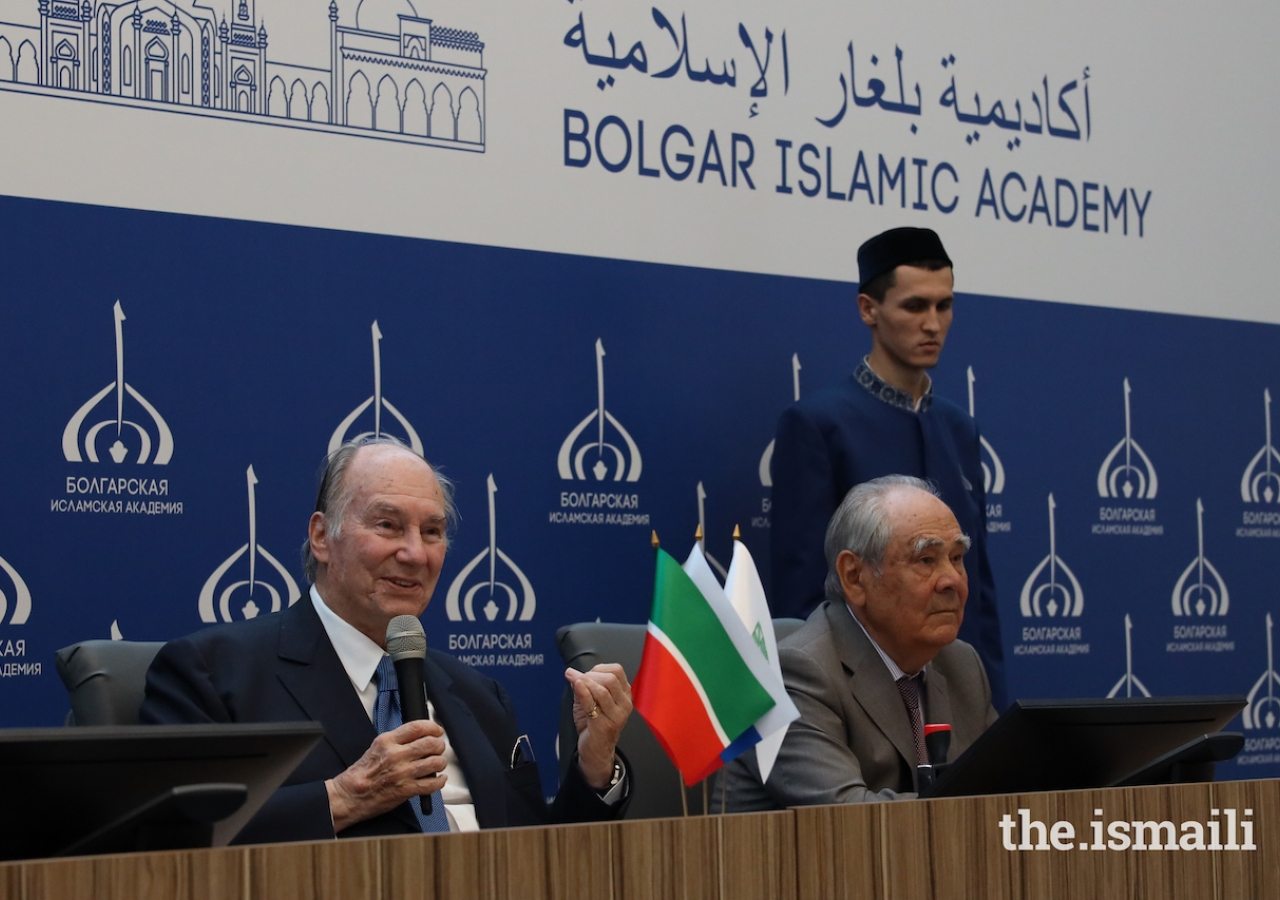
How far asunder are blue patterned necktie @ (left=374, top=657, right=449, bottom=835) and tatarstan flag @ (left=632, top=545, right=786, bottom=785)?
42cm

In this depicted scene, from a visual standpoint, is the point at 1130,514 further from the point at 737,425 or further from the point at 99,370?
the point at 99,370

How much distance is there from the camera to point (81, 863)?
4.74 ft

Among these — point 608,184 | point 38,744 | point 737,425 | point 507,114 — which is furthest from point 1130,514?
point 38,744

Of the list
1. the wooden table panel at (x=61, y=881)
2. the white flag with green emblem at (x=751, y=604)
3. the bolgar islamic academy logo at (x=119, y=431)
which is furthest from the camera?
the bolgar islamic academy logo at (x=119, y=431)

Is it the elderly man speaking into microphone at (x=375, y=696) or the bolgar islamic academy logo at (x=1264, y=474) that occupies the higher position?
the bolgar islamic academy logo at (x=1264, y=474)

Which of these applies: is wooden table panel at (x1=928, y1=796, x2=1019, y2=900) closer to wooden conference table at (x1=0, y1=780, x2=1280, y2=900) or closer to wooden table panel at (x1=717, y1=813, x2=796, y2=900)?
wooden conference table at (x1=0, y1=780, x2=1280, y2=900)

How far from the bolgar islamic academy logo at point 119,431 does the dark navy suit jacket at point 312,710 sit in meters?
0.98

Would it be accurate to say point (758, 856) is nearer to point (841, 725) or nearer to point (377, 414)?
point (841, 725)

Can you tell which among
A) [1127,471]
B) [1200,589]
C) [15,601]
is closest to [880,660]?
[15,601]

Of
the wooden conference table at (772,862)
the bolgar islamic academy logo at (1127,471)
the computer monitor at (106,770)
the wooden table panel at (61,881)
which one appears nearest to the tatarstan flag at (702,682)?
the wooden conference table at (772,862)

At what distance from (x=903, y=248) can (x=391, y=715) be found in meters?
2.23

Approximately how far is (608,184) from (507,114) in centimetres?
37

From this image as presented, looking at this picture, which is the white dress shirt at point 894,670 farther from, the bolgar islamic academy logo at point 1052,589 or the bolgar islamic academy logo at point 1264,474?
the bolgar islamic academy logo at point 1264,474

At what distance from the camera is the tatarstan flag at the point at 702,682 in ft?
8.00
